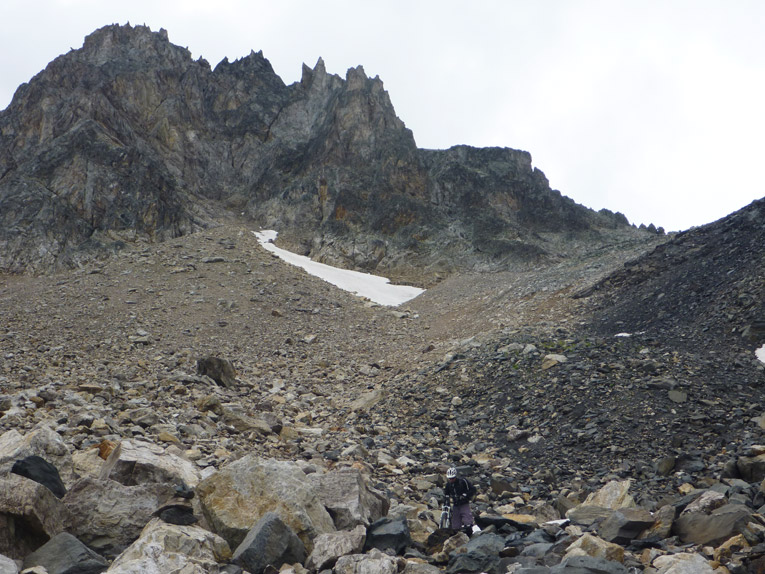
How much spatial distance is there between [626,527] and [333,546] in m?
3.92

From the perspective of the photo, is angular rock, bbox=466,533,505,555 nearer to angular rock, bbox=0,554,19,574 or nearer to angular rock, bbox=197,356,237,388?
angular rock, bbox=0,554,19,574

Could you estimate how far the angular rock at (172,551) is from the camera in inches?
237

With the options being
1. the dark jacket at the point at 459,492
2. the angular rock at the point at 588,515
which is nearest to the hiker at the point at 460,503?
the dark jacket at the point at 459,492

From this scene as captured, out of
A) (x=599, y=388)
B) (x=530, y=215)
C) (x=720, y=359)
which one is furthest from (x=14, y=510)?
(x=530, y=215)

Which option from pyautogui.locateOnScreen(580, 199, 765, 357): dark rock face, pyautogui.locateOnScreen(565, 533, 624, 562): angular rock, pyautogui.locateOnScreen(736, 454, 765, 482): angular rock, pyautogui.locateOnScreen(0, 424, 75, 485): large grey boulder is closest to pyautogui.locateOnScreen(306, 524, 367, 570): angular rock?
pyautogui.locateOnScreen(565, 533, 624, 562): angular rock

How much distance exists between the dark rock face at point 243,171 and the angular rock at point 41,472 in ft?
124

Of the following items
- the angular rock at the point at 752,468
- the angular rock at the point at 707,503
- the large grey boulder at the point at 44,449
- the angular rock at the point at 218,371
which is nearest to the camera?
the angular rock at the point at 707,503

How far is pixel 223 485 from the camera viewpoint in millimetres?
7969

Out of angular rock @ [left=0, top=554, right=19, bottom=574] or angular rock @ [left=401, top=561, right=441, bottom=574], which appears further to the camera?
angular rock @ [left=401, top=561, right=441, bottom=574]

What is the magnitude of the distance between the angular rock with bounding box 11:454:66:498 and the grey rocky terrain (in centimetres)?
3

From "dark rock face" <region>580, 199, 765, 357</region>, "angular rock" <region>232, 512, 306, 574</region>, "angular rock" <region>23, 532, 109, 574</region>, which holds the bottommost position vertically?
"angular rock" <region>23, 532, 109, 574</region>

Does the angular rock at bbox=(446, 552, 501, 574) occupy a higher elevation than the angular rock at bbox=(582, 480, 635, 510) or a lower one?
lower

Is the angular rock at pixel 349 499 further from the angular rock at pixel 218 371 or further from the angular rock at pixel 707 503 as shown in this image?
the angular rock at pixel 218 371

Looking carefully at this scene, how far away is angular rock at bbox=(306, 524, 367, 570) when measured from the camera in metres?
6.97
